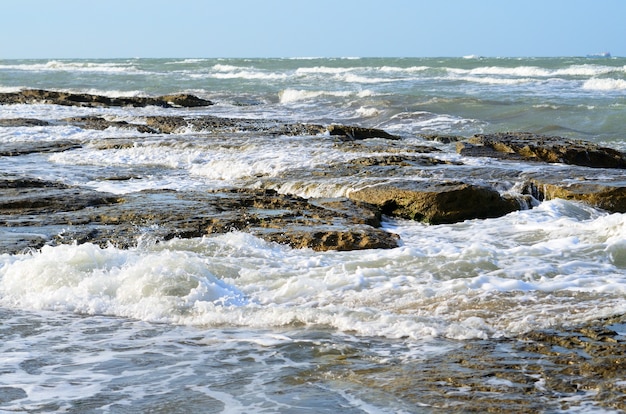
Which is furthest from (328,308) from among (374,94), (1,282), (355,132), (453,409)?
(374,94)

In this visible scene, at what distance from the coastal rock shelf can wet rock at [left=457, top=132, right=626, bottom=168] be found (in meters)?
0.01

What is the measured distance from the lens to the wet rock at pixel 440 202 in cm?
795

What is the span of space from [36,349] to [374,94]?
23521 mm

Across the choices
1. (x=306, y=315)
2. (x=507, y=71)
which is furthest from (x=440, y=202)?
(x=507, y=71)

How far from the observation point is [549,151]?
10766mm

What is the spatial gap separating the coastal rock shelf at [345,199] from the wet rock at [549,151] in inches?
0.5

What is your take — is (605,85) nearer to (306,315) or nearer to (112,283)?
(112,283)

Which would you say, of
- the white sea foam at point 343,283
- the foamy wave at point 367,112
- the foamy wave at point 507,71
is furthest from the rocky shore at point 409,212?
the foamy wave at point 507,71

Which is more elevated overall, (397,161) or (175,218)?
(397,161)

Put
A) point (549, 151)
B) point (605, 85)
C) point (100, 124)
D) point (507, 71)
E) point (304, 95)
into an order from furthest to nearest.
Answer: point (507, 71) → point (605, 85) → point (304, 95) → point (100, 124) → point (549, 151)

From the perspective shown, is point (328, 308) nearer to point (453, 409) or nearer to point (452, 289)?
point (452, 289)

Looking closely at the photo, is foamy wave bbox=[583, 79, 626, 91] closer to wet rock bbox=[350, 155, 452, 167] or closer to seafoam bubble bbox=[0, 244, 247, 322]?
wet rock bbox=[350, 155, 452, 167]

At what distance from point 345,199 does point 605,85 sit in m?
26.4

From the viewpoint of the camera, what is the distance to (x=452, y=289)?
538cm
